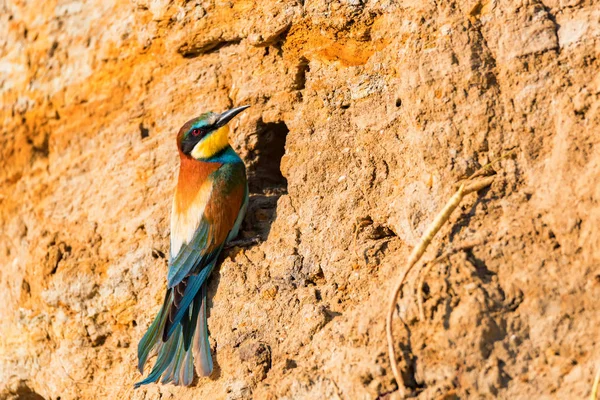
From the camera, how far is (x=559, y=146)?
2.54 metres

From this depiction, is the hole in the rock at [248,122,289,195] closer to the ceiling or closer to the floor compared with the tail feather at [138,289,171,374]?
closer to the ceiling

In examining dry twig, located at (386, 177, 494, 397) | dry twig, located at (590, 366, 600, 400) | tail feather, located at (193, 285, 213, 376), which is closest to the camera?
dry twig, located at (590, 366, 600, 400)

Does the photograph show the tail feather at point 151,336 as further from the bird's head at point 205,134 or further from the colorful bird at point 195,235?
the bird's head at point 205,134

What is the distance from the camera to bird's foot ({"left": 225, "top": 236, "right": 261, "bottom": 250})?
3295 millimetres

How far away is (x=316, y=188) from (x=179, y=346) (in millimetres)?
797

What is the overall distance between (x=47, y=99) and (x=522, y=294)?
9.00 feet

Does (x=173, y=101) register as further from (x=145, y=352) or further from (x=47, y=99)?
(x=145, y=352)

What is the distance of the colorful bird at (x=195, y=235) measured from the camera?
3.06 m

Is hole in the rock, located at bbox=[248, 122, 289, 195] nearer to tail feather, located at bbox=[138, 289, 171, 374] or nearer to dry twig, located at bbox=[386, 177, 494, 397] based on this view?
tail feather, located at bbox=[138, 289, 171, 374]

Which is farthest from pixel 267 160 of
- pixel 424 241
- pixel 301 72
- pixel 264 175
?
pixel 424 241

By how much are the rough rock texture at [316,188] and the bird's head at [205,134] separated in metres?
0.09

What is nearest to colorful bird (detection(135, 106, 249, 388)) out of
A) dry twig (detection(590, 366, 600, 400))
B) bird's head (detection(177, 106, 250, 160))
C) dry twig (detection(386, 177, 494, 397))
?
bird's head (detection(177, 106, 250, 160))

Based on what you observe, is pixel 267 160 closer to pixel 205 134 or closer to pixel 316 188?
pixel 205 134

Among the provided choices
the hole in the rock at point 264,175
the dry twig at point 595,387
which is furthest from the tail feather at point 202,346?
the dry twig at point 595,387
